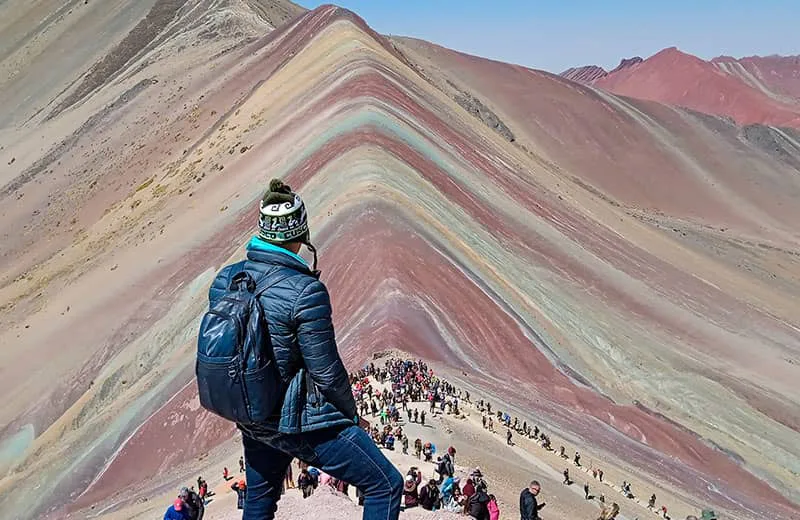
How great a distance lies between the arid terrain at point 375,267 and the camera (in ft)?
69.3

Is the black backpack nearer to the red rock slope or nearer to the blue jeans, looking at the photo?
the blue jeans

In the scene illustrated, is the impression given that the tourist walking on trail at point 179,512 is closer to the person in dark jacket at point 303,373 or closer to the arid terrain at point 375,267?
the person in dark jacket at point 303,373

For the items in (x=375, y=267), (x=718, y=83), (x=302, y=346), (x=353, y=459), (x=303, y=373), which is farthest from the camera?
(x=718, y=83)

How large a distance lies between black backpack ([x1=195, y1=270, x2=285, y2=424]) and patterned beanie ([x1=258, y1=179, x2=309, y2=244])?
1.07 feet

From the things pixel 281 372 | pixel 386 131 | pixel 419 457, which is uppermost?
pixel 386 131

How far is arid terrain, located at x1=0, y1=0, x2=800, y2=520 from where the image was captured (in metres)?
21.1

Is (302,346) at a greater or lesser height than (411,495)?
greater

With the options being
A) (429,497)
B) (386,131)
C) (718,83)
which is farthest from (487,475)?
(718,83)

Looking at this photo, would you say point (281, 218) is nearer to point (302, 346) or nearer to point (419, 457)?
point (302, 346)

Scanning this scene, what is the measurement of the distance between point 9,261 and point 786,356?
41.8m

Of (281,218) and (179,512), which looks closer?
(281,218)

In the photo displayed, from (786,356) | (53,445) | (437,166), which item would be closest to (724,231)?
(786,356)

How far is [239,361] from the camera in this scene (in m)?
3.96

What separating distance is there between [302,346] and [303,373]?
181mm
